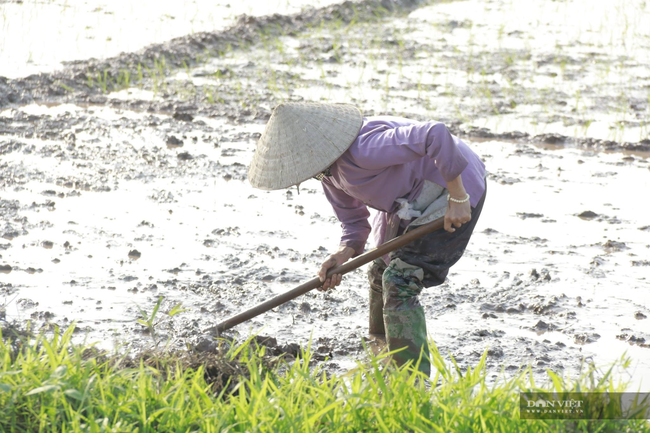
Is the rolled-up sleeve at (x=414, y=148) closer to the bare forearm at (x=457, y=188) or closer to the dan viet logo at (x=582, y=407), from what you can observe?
the bare forearm at (x=457, y=188)

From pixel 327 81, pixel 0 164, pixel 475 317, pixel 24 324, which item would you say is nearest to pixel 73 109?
pixel 0 164

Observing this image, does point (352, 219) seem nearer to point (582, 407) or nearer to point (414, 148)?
point (414, 148)

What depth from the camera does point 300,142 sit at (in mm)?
2861

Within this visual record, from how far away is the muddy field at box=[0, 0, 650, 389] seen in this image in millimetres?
3672

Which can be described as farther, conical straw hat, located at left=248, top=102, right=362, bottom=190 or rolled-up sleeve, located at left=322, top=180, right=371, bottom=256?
rolled-up sleeve, located at left=322, top=180, right=371, bottom=256

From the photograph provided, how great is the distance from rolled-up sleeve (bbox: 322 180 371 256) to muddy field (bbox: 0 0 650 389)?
19.4 inches

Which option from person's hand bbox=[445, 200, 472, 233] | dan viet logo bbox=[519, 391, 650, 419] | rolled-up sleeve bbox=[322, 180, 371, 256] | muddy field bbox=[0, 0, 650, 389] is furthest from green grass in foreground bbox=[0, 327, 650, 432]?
rolled-up sleeve bbox=[322, 180, 371, 256]

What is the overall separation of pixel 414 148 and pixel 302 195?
2516 mm

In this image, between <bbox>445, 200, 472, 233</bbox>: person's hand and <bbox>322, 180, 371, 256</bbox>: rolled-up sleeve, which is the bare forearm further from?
<bbox>322, 180, 371, 256</bbox>: rolled-up sleeve

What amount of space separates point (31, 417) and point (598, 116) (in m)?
5.57

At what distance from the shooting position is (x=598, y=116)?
668cm

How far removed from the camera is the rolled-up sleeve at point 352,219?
3.25m

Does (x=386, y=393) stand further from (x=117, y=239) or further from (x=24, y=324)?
(x=117, y=239)

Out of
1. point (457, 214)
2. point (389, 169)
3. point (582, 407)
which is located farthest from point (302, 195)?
point (582, 407)
